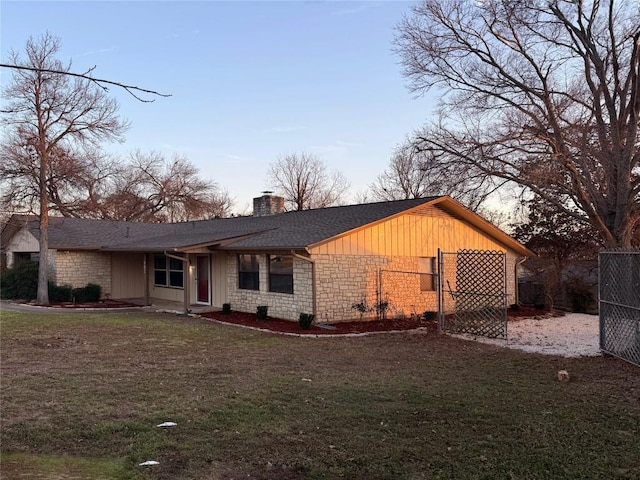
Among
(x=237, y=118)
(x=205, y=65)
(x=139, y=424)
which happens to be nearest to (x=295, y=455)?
(x=139, y=424)

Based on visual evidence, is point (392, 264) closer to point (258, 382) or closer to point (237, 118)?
point (237, 118)

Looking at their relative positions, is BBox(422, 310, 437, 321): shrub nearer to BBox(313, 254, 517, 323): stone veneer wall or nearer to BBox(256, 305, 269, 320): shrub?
BBox(313, 254, 517, 323): stone veneer wall

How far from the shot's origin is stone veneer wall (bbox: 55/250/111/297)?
811 inches

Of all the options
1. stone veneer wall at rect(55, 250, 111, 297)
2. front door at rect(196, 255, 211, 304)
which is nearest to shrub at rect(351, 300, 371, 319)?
front door at rect(196, 255, 211, 304)

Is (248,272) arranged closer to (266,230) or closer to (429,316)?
(266,230)

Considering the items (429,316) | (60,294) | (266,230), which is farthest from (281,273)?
(60,294)

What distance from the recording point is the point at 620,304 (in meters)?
8.56

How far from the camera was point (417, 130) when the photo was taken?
20.4 meters

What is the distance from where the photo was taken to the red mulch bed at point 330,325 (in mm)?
12750

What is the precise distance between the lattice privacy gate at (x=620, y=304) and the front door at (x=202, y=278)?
12537mm

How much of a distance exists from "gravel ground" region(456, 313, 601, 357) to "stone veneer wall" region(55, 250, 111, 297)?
1543 cm

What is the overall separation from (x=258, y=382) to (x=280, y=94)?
10.6 m

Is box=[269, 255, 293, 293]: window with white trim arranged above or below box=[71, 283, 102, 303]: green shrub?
above

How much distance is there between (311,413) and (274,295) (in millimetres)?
9373
